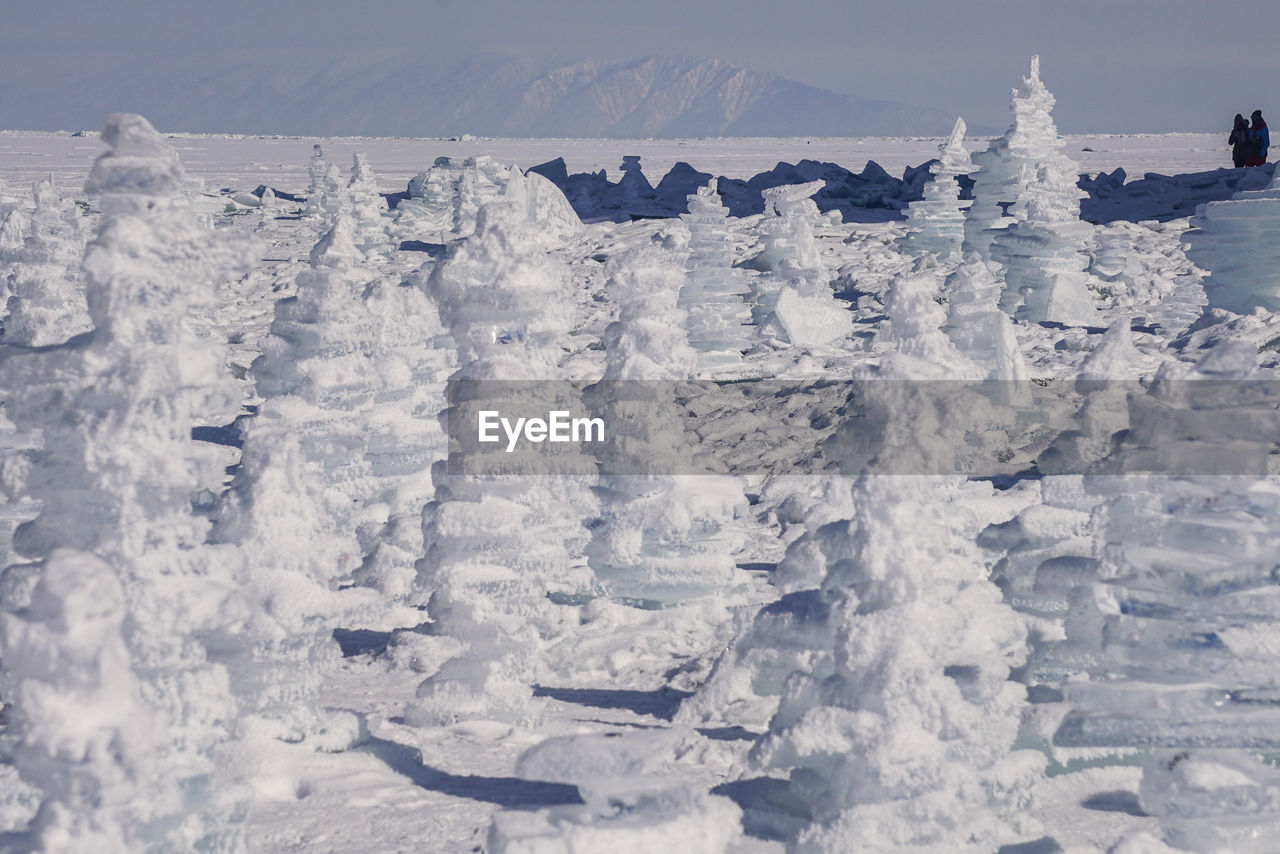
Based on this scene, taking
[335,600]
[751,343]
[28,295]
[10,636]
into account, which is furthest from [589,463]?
[751,343]

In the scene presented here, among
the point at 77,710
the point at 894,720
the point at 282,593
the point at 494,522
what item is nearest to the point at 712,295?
the point at 494,522

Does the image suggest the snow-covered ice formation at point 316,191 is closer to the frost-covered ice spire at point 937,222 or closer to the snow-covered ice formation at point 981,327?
the frost-covered ice spire at point 937,222

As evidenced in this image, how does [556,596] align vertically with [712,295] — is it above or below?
below

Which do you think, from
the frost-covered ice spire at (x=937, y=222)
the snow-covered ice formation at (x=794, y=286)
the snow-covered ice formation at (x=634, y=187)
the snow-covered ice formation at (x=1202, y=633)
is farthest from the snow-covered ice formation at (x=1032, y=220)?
the snow-covered ice formation at (x=1202, y=633)

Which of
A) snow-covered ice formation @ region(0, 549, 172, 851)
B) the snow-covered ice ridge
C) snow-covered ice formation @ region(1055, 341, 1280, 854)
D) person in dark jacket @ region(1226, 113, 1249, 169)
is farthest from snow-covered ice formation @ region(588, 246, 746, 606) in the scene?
person in dark jacket @ region(1226, 113, 1249, 169)

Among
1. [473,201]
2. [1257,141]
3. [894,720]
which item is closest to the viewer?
[894,720]

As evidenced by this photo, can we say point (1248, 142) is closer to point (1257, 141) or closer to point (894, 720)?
point (1257, 141)
